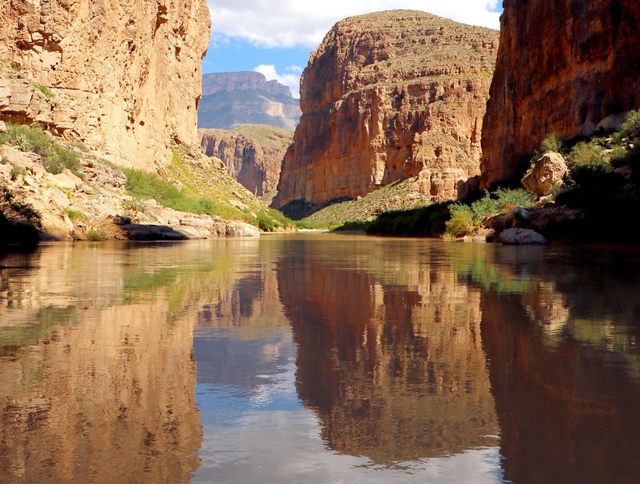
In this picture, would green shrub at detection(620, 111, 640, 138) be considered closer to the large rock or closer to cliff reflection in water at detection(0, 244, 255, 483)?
the large rock

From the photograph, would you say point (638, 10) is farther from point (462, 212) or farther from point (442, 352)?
point (442, 352)

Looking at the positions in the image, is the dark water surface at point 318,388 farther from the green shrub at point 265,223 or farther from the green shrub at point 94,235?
the green shrub at point 265,223

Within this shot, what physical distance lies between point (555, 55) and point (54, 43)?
28329 millimetres

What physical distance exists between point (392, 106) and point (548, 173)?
72434 mm

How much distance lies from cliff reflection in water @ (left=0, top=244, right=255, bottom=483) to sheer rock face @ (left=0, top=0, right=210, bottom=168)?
2821 centimetres

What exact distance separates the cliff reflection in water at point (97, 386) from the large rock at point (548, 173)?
1081 inches

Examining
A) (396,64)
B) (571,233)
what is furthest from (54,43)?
(396,64)

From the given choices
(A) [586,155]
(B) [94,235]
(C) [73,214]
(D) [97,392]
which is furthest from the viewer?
(A) [586,155]

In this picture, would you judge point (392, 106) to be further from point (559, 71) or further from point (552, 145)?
point (552, 145)

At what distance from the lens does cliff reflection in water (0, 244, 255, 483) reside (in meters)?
2.71

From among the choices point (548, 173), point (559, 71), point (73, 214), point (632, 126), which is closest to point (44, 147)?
point (73, 214)

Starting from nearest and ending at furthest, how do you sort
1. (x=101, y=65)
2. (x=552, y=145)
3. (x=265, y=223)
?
(x=552, y=145) → (x=101, y=65) → (x=265, y=223)

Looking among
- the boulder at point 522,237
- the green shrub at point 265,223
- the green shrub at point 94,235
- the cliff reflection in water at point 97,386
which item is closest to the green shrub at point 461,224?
the boulder at point 522,237

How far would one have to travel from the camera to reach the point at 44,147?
2934 cm
